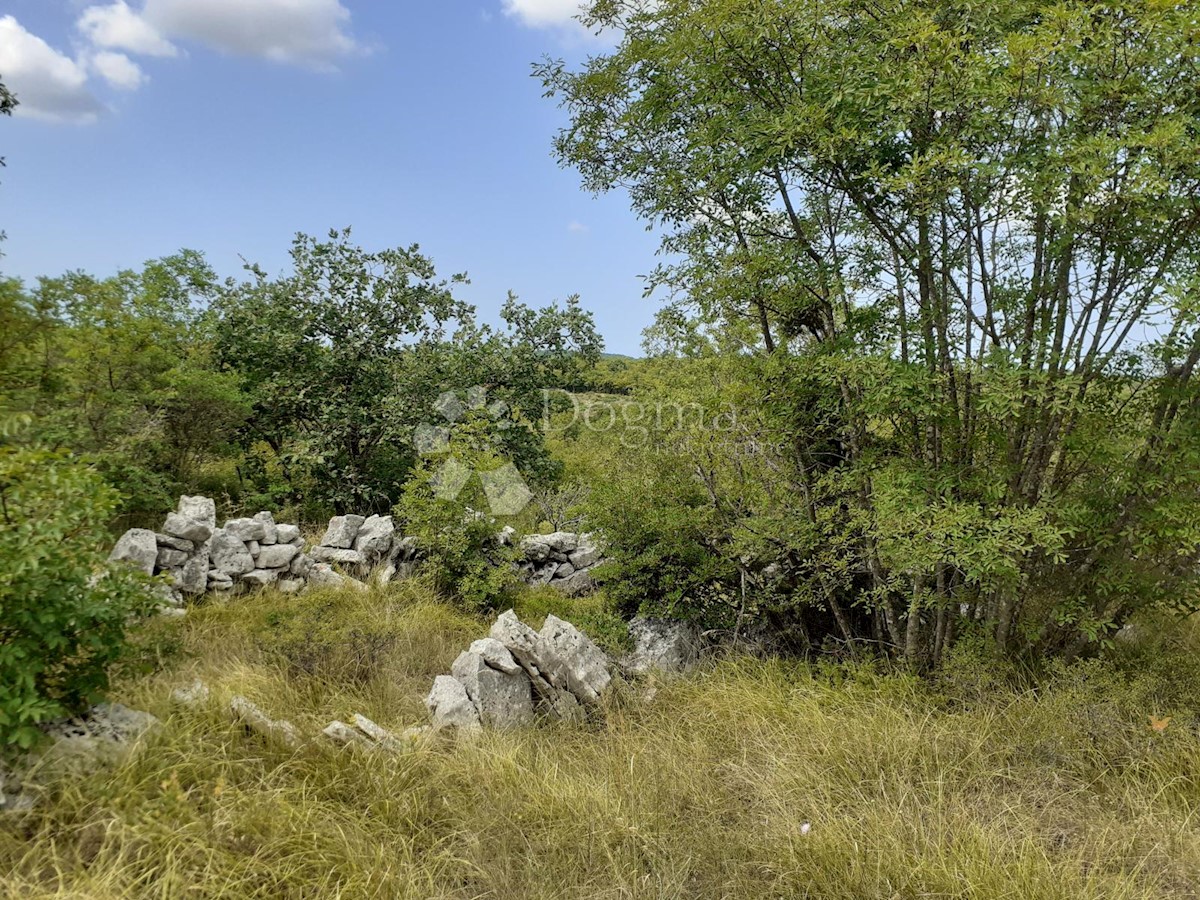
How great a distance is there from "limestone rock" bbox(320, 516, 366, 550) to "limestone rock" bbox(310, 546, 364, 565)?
0.58 feet

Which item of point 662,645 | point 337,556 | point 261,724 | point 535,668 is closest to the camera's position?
point 261,724

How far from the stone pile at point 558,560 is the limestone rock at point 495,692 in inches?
154

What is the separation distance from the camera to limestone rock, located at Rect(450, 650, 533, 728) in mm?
4176

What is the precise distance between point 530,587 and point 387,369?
4.44 meters

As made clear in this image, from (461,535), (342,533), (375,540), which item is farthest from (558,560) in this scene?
(342,533)

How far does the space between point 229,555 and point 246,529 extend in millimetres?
341

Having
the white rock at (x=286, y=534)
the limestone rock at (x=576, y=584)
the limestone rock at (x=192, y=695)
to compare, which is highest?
the white rock at (x=286, y=534)

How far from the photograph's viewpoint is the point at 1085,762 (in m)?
3.42

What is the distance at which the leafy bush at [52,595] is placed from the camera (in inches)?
100

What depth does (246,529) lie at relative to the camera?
6.87m

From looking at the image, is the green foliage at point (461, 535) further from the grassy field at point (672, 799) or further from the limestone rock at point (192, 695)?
the limestone rock at point (192, 695)

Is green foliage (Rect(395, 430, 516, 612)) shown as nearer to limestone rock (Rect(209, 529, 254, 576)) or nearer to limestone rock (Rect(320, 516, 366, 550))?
limestone rock (Rect(320, 516, 366, 550))

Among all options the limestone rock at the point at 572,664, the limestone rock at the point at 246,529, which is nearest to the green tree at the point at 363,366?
the limestone rock at the point at 246,529

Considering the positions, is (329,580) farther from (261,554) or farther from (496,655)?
(496,655)
